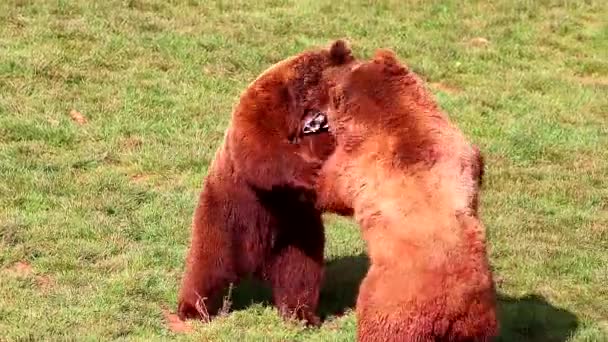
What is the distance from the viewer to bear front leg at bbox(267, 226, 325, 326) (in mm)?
7141

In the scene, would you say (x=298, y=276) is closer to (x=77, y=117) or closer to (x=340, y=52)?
(x=340, y=52)

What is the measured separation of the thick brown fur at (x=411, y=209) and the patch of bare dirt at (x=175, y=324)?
1460mm

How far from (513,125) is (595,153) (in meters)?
0.84

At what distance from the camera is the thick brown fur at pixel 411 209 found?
5.46 m

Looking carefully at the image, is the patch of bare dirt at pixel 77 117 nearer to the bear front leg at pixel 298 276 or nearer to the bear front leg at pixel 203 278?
the bear front leg at pixel 203 278

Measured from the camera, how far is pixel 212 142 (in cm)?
1023

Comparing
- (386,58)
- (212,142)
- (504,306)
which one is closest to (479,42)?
(212,142)

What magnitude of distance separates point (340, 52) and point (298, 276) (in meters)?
1.46

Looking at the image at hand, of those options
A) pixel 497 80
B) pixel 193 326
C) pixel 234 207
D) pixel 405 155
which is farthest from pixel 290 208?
pixel 497 80

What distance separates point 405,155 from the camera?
5758 mm

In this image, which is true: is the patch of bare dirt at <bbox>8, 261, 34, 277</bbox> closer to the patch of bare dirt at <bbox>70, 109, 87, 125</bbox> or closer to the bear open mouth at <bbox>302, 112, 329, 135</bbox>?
the bear open mouth at <bbox>302, 112, 329, 135</bbox>

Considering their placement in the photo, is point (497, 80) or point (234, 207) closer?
point (234, 207)

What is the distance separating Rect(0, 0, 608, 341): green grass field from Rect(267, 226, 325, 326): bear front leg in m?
0.12

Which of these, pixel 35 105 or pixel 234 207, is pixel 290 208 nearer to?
pixel 234 207
